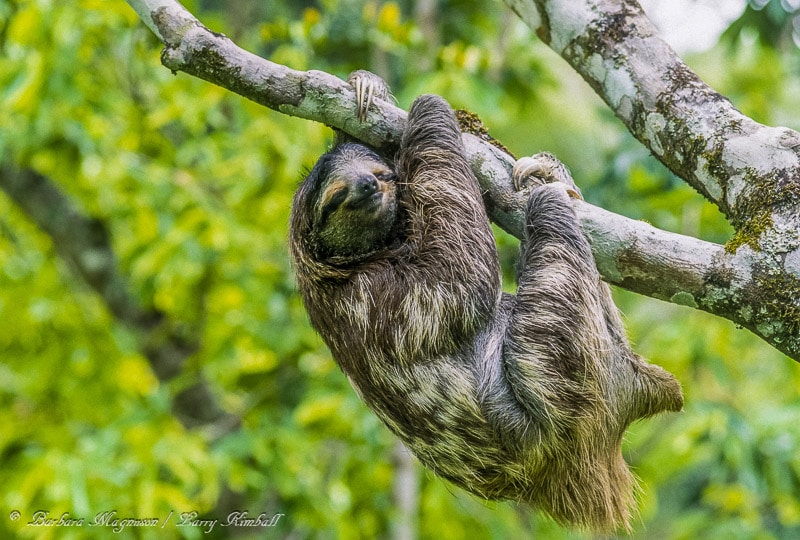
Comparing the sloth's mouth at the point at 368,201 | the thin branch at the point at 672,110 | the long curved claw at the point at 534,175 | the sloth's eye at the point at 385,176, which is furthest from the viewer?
the sloth's eye at the point at 385,176

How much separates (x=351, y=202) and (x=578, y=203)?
1505 mm

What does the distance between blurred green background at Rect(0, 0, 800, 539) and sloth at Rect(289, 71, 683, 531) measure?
2.40 metres

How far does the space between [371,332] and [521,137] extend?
9.03 m

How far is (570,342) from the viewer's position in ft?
16.4

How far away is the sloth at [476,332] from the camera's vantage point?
5004 millimetres

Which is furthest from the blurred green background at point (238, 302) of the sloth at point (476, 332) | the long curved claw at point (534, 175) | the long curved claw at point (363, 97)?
the long curved claw at point (363, 97)

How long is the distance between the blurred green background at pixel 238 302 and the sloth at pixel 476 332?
2405 millimetres

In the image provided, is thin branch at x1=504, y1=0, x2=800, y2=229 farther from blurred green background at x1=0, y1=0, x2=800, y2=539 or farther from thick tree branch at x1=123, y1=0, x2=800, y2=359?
blurred green background at x1=0, y1=0, x2=800, y2=539

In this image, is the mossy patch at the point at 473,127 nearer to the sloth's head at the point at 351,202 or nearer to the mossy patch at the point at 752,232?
the sloth's head at the point at 351,202

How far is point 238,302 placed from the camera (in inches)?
412

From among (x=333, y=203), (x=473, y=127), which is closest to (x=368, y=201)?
(x=333, y=203)

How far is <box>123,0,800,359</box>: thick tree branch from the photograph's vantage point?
400 cm

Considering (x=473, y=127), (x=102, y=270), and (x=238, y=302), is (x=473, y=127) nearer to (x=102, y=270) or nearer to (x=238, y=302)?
(x=238, y=302)

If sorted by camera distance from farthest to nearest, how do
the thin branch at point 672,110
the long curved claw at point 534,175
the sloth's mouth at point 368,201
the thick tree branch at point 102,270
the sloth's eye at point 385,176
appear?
1. the thick tree branch at point 102,270
2. the sloth's eye at point 385,176
3. the sloth's mouth at point 368,201
4. the long curved claw at point 534,175
5. the thin branch at point 672,110
